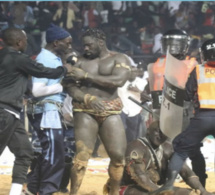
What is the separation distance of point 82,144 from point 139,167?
67cm

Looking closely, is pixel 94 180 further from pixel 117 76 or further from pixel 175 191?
pixel 117 76

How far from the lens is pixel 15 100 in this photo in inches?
252

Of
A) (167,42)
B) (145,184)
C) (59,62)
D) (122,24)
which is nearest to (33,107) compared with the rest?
(59,62)

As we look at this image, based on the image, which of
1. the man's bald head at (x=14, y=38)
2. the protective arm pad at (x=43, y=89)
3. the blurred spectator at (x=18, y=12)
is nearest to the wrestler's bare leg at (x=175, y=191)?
the protective arm pad at (x=43, y=89)

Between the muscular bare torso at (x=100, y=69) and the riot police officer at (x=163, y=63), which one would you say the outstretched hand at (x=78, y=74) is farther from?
the riot police officer at (x=163, y=63)

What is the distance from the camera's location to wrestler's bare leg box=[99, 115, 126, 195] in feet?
22.5

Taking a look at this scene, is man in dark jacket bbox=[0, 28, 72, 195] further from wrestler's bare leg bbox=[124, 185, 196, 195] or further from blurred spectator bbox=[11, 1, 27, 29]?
blurred spectator bbox=[11, 1, 27, 29]

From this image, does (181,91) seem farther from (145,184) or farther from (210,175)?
(210,175)

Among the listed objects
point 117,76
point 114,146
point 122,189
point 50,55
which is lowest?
point 122,189

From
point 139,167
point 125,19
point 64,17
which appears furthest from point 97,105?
point 125,19

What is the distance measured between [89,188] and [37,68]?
2.51 m

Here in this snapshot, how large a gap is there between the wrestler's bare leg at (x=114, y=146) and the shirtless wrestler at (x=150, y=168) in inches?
5.5

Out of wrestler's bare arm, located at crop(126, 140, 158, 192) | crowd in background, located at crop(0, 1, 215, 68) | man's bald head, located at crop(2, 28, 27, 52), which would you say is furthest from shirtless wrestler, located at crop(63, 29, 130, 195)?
crowd in background, located at crop(0, 1, 215, 68)

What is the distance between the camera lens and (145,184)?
22.2 ft
